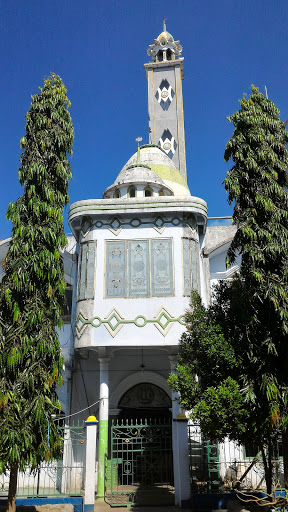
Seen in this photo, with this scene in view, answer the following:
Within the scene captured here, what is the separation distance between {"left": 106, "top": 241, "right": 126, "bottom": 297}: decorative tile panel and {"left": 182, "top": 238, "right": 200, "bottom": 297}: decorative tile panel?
1.86 meters

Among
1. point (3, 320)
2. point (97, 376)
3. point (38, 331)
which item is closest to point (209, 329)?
point (38, 331)

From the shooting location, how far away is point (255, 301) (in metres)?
8.51

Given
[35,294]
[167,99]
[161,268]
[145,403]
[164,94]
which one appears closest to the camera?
[35,294]

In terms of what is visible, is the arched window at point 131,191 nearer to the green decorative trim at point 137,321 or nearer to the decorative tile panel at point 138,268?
the decorative tile panel at point 138,268

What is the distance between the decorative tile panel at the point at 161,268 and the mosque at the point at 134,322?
0.10 feet

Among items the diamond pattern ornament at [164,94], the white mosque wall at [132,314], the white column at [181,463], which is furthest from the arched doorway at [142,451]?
A: the diamond pattern ornament at [164,94]

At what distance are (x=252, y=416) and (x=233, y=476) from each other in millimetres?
6165

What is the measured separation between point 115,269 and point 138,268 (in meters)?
0.71

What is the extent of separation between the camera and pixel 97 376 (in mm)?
15055

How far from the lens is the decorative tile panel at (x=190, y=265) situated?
13.3 m

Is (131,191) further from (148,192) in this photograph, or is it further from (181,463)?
(181,463)

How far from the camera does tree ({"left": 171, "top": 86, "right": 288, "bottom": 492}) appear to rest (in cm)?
805

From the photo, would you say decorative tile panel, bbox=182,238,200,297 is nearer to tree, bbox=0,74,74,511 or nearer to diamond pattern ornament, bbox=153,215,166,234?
diamond pattern ornament, bbox=153,215,166,234

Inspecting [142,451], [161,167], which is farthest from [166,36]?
[142,451]
